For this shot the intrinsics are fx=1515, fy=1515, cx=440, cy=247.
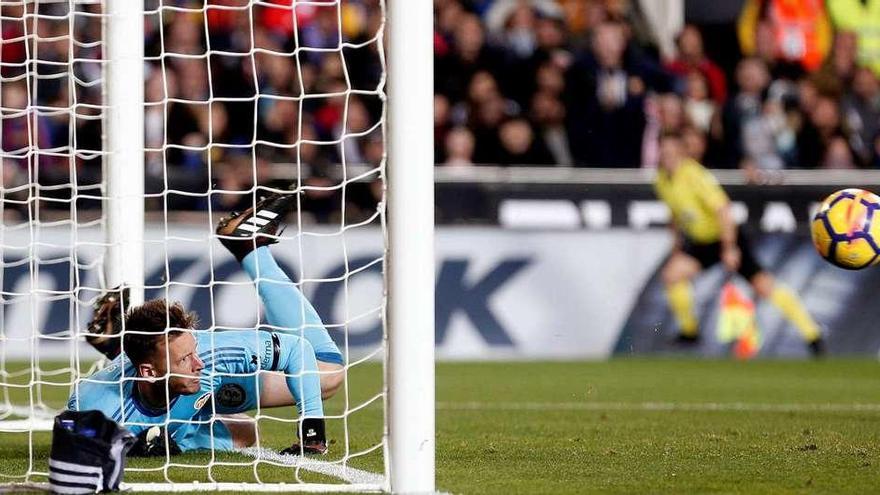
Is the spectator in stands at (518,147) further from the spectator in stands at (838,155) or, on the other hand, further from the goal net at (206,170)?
the spectator in stands at (838,155)

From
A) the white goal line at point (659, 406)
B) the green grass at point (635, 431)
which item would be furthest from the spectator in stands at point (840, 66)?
the white goal line at point (659, 406)

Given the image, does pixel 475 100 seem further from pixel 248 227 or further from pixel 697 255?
pixel 248 227

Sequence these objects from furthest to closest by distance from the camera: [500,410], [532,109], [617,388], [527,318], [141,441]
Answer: [532,109]
[527,318]
[617,388]
[500,410]
[141,441]

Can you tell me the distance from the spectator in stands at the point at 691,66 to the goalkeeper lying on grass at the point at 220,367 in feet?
26.6

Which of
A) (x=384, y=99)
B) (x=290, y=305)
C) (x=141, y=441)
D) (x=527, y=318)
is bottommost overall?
(x=527, y=318)

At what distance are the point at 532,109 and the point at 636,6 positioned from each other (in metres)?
2.92

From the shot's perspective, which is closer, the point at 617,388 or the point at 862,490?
the point at 862,490

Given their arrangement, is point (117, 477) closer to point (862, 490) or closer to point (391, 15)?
point (391, 15)

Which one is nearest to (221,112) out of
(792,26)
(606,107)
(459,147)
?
(459,147)

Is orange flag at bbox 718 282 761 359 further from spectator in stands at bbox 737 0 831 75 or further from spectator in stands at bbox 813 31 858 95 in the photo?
spectator in stands at bbox 737 0 831 75

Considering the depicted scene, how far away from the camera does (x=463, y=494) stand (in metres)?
4.88

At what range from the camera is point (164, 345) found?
17.9 feet

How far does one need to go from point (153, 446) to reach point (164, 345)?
878mm

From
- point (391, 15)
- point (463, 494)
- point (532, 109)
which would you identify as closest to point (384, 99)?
point (391, 15)
